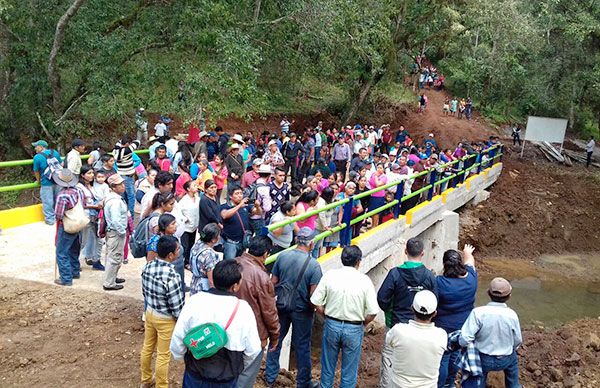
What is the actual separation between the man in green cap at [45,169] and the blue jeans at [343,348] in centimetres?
559

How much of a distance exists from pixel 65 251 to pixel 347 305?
398cm

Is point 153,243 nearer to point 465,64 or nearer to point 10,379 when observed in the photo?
point 10,379

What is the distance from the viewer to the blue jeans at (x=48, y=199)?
883 cm

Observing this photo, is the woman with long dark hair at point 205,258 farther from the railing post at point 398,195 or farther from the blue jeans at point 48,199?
the railing post at point 398,195

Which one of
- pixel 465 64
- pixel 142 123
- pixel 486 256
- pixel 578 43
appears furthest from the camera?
pixel 465 64

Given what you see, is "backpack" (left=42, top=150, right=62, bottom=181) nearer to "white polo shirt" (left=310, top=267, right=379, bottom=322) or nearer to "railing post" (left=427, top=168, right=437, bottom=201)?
"white polo shirt" (left=310, top=267, right=379, bottom=322)

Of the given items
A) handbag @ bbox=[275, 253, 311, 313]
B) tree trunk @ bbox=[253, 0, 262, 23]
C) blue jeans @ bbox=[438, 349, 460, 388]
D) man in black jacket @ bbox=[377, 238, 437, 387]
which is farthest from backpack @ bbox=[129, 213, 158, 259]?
tree trunk @ bbox=[253, 0, 262, 23]

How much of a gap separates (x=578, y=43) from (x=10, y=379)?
82.1 feet

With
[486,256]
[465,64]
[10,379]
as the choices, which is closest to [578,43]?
[465,64]

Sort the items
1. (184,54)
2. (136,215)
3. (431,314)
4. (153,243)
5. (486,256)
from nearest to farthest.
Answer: (431,314) → (153,243) → (136,215) → (184,54) → (486,256)

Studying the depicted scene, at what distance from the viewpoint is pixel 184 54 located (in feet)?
42.2

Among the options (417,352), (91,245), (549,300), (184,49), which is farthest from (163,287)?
(549,300)

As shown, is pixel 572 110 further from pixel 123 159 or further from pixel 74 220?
pixel 74 220

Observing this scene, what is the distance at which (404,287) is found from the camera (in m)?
5.00
